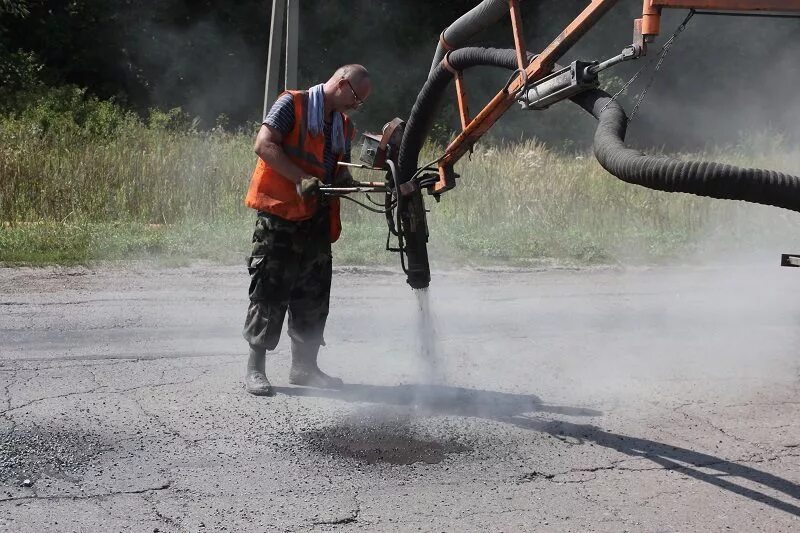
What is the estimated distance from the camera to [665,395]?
17.8ft

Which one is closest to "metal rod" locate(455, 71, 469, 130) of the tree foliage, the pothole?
the pothole

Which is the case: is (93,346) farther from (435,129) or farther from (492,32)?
(492,32)

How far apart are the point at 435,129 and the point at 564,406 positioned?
15.5 metres

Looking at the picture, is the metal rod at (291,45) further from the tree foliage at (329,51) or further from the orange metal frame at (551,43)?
the tree foliage at (329,51)

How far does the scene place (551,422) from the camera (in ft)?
16.3

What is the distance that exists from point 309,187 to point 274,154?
243 mm

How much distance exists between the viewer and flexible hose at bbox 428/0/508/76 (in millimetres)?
4691

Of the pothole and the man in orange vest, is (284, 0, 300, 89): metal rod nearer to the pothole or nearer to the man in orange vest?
the man in orange vest

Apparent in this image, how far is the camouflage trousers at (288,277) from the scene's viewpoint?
5.26 meters

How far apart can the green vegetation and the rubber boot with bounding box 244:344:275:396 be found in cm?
366

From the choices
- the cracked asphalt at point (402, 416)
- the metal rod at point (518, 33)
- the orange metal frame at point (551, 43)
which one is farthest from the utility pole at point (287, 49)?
the metal rod at point (518, 33)

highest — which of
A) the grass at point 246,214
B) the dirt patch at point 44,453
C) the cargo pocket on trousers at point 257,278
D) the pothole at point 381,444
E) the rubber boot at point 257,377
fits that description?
the grass at point 246,214

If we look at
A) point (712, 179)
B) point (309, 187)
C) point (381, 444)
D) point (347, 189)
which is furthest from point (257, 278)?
point (712, 179)

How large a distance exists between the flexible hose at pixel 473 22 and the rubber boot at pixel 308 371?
5.34 ft
